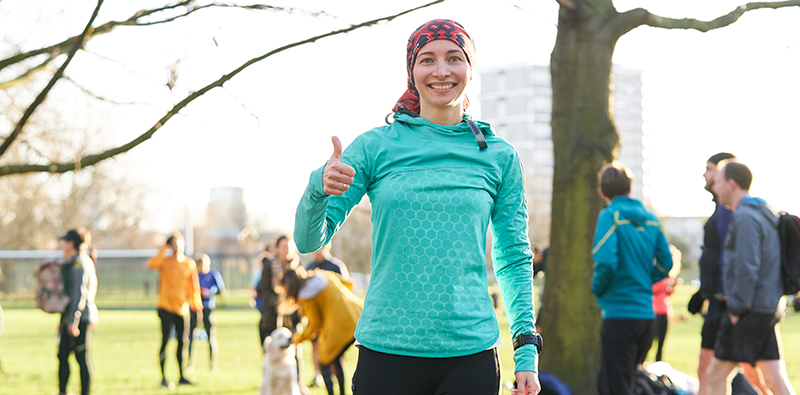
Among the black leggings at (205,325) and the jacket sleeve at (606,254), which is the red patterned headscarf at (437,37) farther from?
the black leggings at (205,325)

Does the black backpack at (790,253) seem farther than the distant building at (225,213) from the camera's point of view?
No

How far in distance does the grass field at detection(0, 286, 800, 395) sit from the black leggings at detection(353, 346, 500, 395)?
5.60m

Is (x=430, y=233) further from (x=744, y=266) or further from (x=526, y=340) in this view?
(x=744, y=266)

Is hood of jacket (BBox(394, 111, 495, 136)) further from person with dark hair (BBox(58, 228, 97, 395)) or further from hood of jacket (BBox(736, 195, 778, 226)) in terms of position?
person with dark hair (BBox(58, 228, 97, 395))

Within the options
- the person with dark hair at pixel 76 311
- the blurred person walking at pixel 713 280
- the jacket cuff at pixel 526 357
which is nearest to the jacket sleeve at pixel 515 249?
the jacket cuff at pixel 526 357

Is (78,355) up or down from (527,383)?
down

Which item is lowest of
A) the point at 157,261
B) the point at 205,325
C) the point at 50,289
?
the point at 205,325

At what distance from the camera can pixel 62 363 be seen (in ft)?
26.9

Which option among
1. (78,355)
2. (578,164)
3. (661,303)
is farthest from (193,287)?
(661,303)

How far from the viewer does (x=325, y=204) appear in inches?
90.4

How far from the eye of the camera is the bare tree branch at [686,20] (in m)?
7.71

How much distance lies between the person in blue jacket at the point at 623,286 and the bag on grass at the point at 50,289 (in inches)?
215

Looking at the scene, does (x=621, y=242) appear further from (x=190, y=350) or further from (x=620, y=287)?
(x=190, y=350)

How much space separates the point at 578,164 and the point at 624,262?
2016 millimetres
